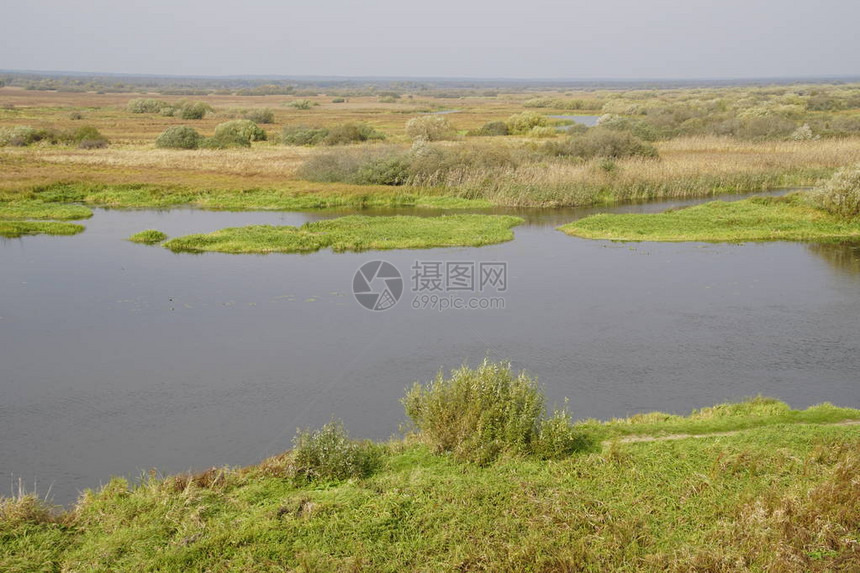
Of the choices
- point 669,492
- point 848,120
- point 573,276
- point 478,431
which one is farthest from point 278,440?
point 848,120

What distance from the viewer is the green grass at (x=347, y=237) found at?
23.6 meters

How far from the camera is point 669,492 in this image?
7746mm

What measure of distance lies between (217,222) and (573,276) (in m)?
14.7

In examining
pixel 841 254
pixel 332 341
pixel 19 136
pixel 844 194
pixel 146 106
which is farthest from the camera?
pixel 146 106

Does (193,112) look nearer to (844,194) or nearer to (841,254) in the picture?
(844,194)

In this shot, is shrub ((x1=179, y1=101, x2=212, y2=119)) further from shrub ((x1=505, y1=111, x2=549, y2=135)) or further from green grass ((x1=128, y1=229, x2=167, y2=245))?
green grass ((x1=128, y1=229, x2=167, y2=245))

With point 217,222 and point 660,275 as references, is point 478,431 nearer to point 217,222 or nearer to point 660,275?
point 660,275

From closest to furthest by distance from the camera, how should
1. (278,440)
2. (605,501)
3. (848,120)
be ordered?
1. (605,501)
2. (278,440)
3. (848,120)

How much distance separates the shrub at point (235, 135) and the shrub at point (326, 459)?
4460 centimetres

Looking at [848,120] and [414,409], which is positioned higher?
[848,120]

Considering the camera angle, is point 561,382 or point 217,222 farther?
point 217,222

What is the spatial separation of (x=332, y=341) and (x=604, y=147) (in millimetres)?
28220

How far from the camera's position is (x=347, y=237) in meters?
24.4

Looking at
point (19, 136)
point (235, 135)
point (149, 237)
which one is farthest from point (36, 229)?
point (19, 136)
